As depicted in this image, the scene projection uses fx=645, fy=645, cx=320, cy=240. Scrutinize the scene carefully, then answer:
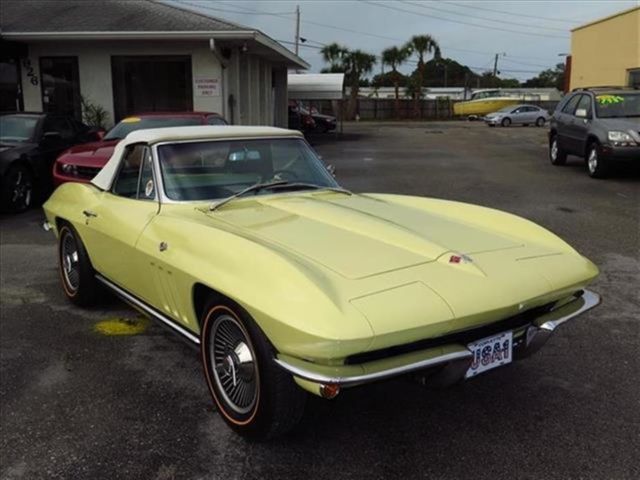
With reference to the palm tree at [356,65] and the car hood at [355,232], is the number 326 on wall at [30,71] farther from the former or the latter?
the palm tree at [356,65]

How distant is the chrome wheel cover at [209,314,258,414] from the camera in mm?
3018

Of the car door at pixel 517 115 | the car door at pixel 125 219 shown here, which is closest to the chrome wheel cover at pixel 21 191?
the car door at pixel 125 219

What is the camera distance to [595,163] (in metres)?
12.3

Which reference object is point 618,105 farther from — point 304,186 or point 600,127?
point 304,186

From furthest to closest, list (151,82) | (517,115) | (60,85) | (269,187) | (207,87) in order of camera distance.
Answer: (517,115)
(151,82)
(60,85)
(207,87)
(269,187)

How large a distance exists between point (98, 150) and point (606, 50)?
21.5 m

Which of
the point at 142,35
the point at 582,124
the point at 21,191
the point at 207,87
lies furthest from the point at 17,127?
the point at 582,124

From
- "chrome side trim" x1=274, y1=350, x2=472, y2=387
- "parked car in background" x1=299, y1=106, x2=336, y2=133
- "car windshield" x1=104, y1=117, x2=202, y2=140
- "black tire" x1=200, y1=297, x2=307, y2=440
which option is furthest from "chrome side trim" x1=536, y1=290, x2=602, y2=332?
"parked car in background" x1=299, y1=106, x2=336, y2=133

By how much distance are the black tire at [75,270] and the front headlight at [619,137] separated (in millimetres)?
9874

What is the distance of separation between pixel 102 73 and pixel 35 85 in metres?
1.72

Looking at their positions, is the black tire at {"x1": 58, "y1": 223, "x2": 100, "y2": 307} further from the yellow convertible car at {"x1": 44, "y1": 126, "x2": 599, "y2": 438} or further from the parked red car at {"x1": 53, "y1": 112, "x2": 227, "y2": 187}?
the parked red car at {"x1": 53, "y1": 112, "x2": 227, "y2": 187}

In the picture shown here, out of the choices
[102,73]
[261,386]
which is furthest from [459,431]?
[102,73]

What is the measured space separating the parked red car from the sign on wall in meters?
5.70

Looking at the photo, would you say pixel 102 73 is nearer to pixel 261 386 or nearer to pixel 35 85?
pixel 35 85
